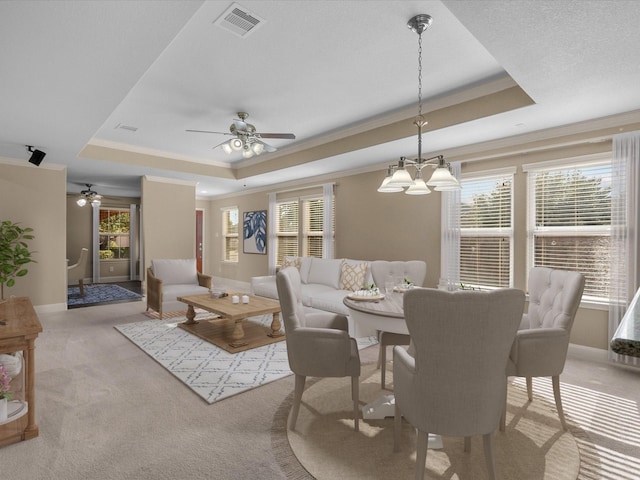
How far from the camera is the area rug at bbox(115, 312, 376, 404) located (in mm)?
3020

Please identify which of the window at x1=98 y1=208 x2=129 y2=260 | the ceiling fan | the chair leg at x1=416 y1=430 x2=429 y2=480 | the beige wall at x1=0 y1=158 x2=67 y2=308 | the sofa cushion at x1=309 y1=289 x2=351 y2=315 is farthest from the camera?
the window at x1=98 y1=208 x2=129 y2=260

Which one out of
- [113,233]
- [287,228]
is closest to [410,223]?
[287,228]

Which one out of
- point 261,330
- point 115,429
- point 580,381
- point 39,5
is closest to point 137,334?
point 261,330

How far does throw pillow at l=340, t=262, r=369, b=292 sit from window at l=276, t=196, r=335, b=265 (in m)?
1.41

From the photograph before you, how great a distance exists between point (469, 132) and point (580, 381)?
2786 millimetres

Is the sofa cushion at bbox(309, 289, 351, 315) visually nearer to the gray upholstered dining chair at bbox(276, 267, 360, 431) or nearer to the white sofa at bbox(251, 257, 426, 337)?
the white sofa at bbox(251, 257, 426, 337)

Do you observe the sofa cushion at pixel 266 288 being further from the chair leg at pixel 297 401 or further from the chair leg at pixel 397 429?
the chair leg at pixel 397 429

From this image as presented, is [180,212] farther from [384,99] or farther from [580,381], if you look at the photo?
[580,381]

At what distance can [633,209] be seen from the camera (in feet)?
11.3

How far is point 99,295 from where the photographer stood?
25.1ft

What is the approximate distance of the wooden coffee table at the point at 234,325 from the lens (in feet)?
13.3

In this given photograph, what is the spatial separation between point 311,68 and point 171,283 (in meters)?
4.41

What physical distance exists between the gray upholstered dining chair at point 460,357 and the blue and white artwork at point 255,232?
6803 mm

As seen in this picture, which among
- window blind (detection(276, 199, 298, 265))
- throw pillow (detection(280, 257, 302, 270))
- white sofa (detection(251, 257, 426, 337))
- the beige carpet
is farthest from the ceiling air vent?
window blind (detection(276, 199, 298, 265))
